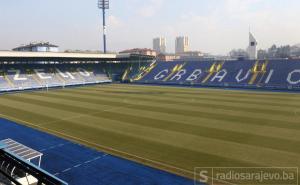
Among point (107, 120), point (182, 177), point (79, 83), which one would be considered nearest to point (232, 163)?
point (182, 177)

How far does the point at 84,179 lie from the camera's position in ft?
49.6

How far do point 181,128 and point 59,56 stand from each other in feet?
159

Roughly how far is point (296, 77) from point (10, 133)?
2059 inches

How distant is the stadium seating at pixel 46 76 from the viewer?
60094 millimetres

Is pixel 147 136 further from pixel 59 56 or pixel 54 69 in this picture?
pixel 54 69

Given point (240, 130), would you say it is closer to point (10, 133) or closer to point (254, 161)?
point (254, 161)

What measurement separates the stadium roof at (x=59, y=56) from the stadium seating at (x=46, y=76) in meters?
2.46

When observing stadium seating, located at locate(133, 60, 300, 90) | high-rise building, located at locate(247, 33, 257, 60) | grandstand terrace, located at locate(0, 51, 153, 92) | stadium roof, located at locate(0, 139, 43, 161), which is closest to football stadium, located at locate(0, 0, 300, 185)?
stadium roof, located at locate(0, 139, 43, 161)

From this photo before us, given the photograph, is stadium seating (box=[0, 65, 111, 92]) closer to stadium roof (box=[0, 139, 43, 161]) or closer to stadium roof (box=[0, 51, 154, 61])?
stadium roof (box=[0, 51, 154, 61])

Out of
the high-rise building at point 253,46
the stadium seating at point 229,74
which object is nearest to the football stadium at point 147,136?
the stadium seating at point 229,74

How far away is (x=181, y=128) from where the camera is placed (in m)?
24.1

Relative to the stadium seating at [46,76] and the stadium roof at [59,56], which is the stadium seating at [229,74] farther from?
the stadium seating at [46,76]

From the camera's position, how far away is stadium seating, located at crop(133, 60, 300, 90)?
5547cm

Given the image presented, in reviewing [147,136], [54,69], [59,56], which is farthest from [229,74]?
[147,136]
